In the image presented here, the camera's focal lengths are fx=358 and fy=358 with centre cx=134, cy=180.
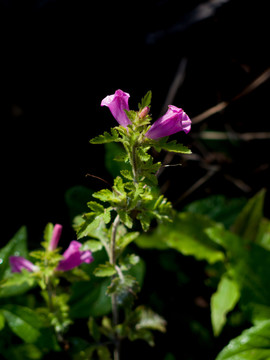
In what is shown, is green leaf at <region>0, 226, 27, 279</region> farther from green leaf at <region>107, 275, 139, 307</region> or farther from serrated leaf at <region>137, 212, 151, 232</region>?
serrated leaf at <region>137, 212, 151, 232</region>

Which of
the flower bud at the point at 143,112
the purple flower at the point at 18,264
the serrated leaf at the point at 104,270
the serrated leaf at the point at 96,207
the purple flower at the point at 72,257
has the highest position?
the flower bud at the point at 143,112

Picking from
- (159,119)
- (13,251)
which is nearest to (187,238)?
(13,251)

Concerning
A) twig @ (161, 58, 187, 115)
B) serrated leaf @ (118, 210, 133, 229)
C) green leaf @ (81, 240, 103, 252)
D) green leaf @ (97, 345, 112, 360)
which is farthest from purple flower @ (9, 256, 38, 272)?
twig @ (161, 58, 187, 115)

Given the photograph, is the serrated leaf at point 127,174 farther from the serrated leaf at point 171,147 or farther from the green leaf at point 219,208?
the green leaf at point 219,208

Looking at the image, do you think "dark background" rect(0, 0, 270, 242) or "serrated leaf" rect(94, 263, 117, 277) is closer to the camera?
"serrated leaf" rect(94, 263, 117, 277)

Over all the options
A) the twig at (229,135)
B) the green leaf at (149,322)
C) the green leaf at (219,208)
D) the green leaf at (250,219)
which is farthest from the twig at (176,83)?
the green leaf at (149,322)

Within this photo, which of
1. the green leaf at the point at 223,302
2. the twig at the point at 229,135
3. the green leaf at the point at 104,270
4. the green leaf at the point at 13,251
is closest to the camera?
the green leaf at the point at 104,270

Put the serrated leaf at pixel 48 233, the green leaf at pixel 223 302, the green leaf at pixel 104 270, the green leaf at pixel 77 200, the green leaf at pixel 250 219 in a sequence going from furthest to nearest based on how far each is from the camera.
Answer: the green leaf at pixel 250 219 → the green leaf at pixel 77 200 → the green leaf at pixel 223 302 → the serrated leaf at pixel 48 233 → the green leaf at pixel 104 270
